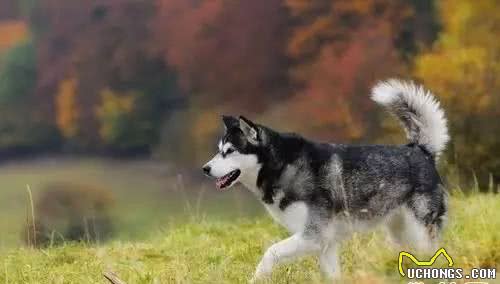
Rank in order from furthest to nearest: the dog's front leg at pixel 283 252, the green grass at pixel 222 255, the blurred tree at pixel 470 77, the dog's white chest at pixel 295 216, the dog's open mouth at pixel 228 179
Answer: the blurred tree at pixel 470 77 → the dog's open mouth at pixel 228 179 → the dog's white chest at pixel 295 216 → the dog's front leg at pixel 283 252 → the green grass at pixel 222 255

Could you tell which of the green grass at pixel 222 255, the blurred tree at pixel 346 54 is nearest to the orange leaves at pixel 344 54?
the blurred tree at pixel 346 54

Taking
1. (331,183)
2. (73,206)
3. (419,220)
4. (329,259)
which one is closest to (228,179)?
(331,183)

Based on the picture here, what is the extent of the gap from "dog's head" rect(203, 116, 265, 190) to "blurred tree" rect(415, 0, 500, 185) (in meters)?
5.71

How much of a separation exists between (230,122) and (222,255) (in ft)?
4.53

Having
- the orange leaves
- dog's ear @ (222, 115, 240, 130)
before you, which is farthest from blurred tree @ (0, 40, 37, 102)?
dog's ear @ (222, 115, 240, 130)

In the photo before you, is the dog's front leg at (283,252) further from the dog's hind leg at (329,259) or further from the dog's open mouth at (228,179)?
the dog's open mouth at (228,179)

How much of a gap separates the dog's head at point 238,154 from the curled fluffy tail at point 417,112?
0.81 meters

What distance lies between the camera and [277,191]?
4473 mm

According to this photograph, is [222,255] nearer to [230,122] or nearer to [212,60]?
[230,122]

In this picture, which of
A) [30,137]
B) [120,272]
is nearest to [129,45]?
[30,137]

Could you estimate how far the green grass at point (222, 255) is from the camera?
13.0 ft

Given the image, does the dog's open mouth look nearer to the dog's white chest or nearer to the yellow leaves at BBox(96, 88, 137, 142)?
the dog's white chest

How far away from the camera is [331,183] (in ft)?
14.7

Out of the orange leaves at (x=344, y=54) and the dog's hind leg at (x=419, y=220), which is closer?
the dog's hind leg at (x=419, y=220)
